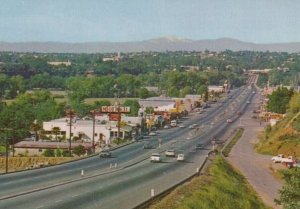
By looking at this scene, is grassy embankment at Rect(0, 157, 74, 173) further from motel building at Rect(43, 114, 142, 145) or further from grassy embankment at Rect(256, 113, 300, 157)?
grassy embankment at Rect(256, 113, 300, 157)

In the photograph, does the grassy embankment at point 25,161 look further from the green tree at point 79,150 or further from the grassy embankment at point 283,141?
the grassy embankment at point 283,141

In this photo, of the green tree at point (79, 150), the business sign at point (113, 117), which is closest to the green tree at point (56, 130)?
the business sign at point (113, 117)

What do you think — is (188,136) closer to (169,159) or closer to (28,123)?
(28,123)

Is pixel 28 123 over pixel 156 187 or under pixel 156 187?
under

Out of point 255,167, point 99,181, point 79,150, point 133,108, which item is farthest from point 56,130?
point 99,181

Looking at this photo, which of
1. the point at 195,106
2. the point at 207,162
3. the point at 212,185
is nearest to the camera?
the point at 212,185

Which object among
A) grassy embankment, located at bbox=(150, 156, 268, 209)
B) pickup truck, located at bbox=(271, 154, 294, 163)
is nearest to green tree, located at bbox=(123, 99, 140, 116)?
pickup truck, located at bbox=(271, 154, 294, 163)

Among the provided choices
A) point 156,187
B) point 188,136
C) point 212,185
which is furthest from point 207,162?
point 188,136
